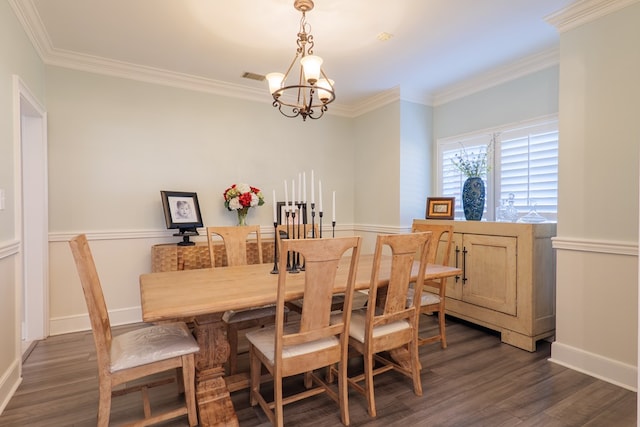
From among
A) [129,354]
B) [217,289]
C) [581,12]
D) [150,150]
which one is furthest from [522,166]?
[150,150]

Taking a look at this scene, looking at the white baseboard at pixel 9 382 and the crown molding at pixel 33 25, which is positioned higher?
the crown molding at pixel 33 25

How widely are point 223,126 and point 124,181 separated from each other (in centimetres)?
121

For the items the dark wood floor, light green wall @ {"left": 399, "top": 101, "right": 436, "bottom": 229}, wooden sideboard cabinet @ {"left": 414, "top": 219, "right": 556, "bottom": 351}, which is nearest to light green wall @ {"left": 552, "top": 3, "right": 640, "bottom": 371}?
wooden sideboard cabinet @ {"left": 414, "top": 219, "right": 556, "bottom": 351}

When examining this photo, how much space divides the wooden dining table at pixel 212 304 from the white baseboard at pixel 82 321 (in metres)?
1.62

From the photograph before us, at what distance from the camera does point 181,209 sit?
3.52 m

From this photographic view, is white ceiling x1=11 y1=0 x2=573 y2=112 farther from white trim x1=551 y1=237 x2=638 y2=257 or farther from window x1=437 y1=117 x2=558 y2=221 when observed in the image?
white trim x1=551 y1=237 x2=638 y2=257

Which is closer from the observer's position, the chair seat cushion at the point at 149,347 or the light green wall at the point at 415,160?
the chair seat cushion at the point at 149,347

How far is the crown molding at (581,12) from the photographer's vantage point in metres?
2.29

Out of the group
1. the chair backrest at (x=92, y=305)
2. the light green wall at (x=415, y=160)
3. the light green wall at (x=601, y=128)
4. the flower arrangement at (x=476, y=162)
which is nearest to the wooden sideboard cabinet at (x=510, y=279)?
the light green wall at (x=601, y=128)

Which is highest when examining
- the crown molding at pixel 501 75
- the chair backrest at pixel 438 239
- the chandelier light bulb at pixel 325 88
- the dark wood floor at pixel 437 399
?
the crown molding at pixel 501 75

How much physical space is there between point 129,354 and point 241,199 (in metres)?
2.15

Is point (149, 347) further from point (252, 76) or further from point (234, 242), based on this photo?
point (252, 76)

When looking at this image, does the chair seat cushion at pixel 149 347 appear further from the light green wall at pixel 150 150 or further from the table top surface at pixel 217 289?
the light green wall at pixel 150 150

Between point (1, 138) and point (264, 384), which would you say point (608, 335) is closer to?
point (264, 384)
